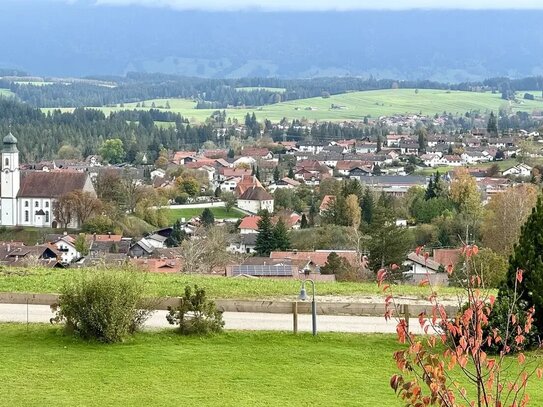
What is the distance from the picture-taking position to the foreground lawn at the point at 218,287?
45.8 ft

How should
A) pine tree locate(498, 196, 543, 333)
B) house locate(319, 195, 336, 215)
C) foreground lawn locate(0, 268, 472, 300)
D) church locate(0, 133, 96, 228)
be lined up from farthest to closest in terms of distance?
church locate(0, 133, 96, 228) < house locate(319, 195, 336, 215) < foreground lawn locate(0, 268, 472, 300) < pine tree locate(498, 196, 543, 333)

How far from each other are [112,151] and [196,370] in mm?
95069

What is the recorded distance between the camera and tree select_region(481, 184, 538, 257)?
3650cm

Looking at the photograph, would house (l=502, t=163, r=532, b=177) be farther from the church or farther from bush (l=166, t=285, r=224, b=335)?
bush (l=166, t=285, r=224, b=335)

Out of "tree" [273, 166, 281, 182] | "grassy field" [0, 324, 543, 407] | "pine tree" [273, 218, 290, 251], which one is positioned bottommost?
"pine tree" [273, 218, 290, 251]

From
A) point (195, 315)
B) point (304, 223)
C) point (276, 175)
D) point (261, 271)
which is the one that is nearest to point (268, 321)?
point (195, 315)

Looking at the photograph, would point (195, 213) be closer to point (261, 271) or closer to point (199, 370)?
point (261, 271)

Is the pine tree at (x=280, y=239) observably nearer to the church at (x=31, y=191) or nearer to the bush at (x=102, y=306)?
the church at (x=31, y=191)

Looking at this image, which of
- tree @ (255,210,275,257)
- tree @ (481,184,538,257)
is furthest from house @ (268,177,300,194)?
tree @ (481,184,538,257)

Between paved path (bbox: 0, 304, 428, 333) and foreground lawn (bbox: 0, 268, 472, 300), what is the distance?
1026 mm

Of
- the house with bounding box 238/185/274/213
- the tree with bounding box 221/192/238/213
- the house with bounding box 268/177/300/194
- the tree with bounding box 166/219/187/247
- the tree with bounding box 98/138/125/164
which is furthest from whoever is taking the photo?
the tree with bounding box 98/138/125/164

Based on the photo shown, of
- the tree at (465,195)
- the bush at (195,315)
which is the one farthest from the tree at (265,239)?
the bush at (195,315)

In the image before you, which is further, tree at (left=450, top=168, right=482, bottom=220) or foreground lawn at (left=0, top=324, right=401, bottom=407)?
tree at (left=450, top=168, right=482, bottom=220)

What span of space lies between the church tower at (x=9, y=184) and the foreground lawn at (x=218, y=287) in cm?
4341
